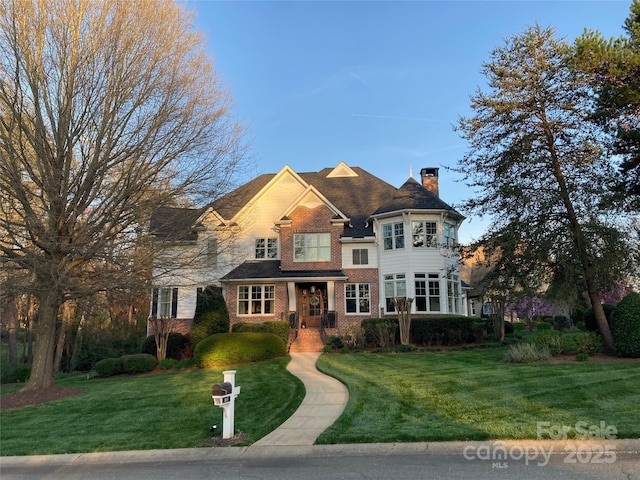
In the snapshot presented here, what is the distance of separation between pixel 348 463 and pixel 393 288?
1821 cm

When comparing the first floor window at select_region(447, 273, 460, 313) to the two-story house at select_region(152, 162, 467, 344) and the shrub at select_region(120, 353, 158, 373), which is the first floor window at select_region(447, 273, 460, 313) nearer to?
the two-story house at select_region(152, 162, 467, 344)

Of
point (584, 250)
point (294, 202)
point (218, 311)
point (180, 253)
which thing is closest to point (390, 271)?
point (294, 202)

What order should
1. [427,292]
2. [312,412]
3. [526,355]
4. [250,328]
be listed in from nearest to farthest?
[312,412]
[526,355]
[250,328]
[427,292]

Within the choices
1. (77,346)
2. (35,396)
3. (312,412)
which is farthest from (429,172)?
(77,346)

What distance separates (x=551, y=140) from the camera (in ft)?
49.4

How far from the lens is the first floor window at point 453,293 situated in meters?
24.0

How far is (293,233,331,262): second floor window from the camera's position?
2453 centimetres

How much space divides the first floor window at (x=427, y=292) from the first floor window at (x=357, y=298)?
2639 mm

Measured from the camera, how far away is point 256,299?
2442cm

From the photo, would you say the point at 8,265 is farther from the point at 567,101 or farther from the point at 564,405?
the point at 567,101

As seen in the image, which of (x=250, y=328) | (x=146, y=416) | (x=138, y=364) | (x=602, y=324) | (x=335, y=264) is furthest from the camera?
(x=335, y=264)

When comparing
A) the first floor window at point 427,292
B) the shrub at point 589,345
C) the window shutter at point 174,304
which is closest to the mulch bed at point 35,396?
the window shutter at point 174,304

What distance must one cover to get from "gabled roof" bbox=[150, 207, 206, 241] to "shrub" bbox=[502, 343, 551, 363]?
34.6ft

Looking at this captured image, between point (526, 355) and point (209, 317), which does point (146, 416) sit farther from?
point (209, 317)
